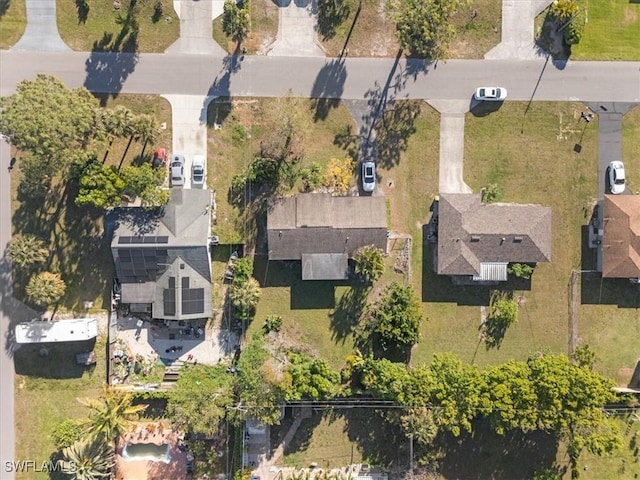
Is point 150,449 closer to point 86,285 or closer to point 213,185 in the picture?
point 86,285

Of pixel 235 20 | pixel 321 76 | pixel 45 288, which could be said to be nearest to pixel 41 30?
pixel 235 20

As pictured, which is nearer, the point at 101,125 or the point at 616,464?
the point at 101,125

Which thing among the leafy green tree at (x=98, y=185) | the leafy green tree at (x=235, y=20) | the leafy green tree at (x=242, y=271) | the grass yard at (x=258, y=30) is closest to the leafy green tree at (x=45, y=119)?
the leafy green tree at (x=98, y=185)

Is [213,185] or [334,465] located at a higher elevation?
[213,185]

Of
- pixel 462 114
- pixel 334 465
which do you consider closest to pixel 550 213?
pixel 462 114

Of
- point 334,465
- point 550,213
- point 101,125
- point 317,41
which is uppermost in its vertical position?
point 317,41

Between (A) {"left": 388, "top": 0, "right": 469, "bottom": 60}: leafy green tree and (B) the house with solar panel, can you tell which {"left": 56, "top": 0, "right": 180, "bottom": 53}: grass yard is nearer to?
(B) the house with solar panel
